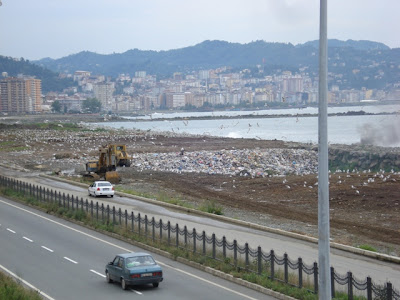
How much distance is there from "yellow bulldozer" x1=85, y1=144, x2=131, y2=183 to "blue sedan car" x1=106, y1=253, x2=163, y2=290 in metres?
33.1

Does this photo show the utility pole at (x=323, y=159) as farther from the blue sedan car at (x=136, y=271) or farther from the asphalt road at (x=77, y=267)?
the blue sedan car at (x=136, y=271)

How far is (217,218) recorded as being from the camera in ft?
105

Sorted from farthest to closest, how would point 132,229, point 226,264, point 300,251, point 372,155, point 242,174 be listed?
point 372,155 → point 242,174 → point 132,229 → point 300,251 → point 226,264

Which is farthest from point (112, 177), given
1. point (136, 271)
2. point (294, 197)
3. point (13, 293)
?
point (13, 293)

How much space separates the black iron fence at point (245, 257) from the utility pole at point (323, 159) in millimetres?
4236

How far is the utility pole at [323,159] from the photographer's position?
1041 cm

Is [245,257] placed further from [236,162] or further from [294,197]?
[236,162]

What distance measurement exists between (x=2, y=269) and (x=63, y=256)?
2594mm

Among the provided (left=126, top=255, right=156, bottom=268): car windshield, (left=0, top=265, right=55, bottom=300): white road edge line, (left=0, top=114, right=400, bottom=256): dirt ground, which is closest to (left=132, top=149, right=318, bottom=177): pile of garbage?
(left=0, top=114, right=400, bottom=256): dirt ground

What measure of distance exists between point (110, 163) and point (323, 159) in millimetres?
44322

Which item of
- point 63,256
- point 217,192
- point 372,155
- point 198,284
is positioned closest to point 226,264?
point 198,284

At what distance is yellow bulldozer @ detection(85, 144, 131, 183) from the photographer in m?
52.6

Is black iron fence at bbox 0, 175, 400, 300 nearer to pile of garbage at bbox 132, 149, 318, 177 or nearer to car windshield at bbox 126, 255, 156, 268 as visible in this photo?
car windshield at bbox 126, 255, 156, 268

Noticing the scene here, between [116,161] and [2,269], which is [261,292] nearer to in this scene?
[2,269]
